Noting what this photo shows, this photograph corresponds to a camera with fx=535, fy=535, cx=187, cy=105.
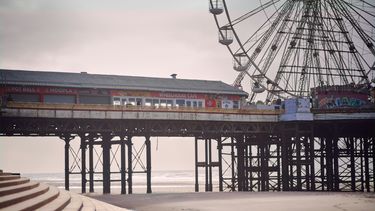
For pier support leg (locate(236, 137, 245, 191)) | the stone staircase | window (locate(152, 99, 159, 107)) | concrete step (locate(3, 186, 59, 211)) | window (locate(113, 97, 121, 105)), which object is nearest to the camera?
concrete step (locate(3, 186, 59, 211))

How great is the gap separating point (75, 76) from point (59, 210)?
37.6 m

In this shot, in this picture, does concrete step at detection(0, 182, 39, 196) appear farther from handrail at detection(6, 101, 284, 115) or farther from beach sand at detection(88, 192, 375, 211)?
handrail at detection(6, 101, 284, 115)

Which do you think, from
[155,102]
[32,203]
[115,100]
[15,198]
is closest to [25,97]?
[115,100]

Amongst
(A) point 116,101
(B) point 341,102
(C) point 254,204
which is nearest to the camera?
(C) point 254,204

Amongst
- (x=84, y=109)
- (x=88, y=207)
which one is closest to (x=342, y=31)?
(x=84, y=109)

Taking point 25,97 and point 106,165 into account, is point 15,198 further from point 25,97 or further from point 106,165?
point 106,165

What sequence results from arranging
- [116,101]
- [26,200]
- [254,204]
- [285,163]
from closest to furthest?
[26,200] → [254,204] → [116,101] → [285,163]

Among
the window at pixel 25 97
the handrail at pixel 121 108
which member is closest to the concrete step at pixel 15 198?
the handrail at pixel 121 108

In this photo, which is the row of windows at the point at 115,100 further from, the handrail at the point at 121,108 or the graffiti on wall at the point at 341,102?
the graffiti on wall at the point at 341,102

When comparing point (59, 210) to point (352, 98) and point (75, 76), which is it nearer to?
point (75, 76)

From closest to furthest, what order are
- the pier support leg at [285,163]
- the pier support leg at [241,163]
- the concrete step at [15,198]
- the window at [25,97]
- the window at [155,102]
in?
the concrete step at [15,198] → the window at [25,97] → the pier support leg at [285,163] → the window at [155,102] → the pier support leg at [241,163]

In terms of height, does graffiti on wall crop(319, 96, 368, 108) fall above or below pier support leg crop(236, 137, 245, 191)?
above

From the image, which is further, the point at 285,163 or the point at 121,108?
the point at 285,163

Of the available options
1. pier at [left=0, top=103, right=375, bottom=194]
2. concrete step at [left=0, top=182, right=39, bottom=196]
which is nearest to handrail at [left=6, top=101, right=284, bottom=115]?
pier at [left=0, top=103, right=375, bottom=194]
